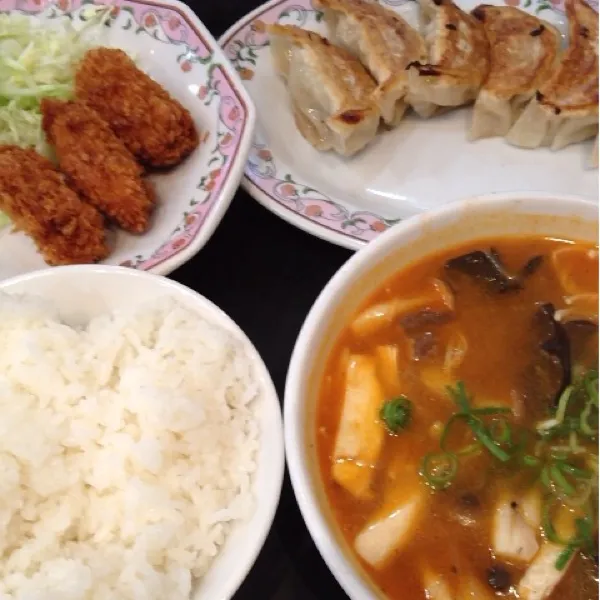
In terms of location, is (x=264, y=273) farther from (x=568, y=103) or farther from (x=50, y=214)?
(x=568, y=103)

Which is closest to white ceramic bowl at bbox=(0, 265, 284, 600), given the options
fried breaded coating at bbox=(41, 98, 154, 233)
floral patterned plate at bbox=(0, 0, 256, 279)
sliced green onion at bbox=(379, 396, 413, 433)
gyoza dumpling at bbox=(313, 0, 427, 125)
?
floral patterned plate at bbox=(0, 0, 256, 279)

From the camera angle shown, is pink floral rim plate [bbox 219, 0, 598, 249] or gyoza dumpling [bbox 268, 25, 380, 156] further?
gyoza dumpling [bbox 268, 25, 380, 156]

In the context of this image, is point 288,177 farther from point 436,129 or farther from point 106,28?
point 106,28

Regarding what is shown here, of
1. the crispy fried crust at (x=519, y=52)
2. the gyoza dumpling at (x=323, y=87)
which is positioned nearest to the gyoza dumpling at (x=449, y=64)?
the crispy fried crust at (x=519, y=52)

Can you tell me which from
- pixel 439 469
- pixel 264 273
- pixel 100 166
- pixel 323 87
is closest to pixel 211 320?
pixel 264 273

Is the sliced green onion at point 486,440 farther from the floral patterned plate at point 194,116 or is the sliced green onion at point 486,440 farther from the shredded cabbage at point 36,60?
the shredded cabbage at point 36,60

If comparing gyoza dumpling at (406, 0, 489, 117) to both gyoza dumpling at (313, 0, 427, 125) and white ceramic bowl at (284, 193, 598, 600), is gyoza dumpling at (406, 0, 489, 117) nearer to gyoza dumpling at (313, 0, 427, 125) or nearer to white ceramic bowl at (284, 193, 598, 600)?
gyoza dumpling at (313, 0, 427, 125)
